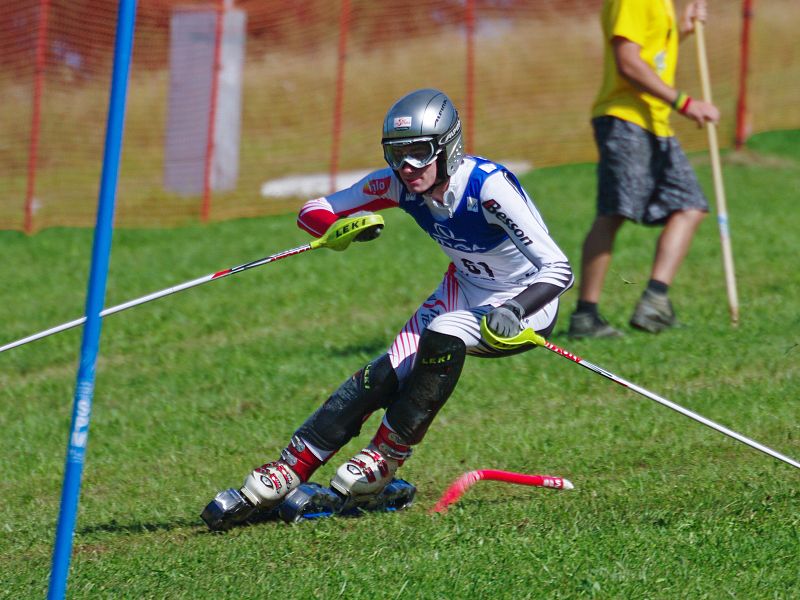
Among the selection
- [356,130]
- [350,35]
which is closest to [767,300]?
[356,130]

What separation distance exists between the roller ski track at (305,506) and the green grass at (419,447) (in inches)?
3.5

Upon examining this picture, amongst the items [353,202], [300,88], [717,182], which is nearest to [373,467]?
[353,202]

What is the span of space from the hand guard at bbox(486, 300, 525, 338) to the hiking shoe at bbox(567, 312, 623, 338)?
3.43 metres

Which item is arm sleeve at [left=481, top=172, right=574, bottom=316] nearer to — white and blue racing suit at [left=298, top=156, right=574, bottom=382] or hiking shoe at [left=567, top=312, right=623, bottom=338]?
white and blue racing suit at [left=298, top=156, right=574, bottom=382]

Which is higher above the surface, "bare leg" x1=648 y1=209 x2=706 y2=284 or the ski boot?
"bare leg" x1=648 y1=209 x2=706 y2=284

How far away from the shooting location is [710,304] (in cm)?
929

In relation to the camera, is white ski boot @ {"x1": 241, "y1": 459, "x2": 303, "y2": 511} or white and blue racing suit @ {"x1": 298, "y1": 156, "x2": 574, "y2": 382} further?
white ski boot @ {"x1": 241, "y1": 459, "x2": 303, "y2": 511}

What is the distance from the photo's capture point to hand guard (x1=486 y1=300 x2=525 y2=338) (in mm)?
4801

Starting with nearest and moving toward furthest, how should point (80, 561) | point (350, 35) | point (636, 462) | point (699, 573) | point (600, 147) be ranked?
point (699, 573), point (80, 561), point (636, 462), point (600, 147), point (350, 35)

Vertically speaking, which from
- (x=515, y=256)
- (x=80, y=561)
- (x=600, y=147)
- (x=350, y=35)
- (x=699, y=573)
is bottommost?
(x=80, y=561)

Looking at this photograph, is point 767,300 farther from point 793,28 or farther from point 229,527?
point 793,28

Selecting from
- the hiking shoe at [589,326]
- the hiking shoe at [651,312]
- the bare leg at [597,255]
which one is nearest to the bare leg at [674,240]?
the hiking shoe at [651,312]

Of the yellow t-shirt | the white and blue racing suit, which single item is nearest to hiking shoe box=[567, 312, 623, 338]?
the yellow t-shirt

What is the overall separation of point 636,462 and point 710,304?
3658 mm
